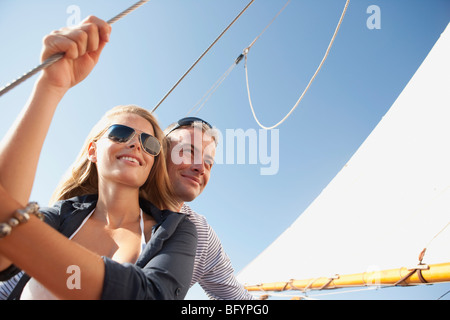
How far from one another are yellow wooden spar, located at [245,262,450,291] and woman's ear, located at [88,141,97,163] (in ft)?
6.38

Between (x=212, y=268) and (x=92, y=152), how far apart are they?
0.66 meters

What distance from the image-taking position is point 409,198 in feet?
9.29

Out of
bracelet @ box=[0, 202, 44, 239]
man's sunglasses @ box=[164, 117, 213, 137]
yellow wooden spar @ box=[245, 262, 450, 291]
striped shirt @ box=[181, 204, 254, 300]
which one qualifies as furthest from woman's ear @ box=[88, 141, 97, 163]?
yellow wooden spar @ box=[245, 262, 450, 291]

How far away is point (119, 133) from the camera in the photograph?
914 mm

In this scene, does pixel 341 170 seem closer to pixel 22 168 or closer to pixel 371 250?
pixel 371 250

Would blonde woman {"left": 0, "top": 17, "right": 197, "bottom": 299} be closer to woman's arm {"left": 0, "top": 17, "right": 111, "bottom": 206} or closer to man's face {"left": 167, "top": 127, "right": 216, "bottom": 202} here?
woman's arm {"left": 0, "top": 17, "right": 111, "bottom": 206}

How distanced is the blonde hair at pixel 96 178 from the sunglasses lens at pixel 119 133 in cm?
9

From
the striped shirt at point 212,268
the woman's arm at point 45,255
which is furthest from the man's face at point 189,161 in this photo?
the woman's arm at point 45,255

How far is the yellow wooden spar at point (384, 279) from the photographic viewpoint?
6.13ft

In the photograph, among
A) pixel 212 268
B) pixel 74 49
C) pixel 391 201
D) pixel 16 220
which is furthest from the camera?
pixel 391 201

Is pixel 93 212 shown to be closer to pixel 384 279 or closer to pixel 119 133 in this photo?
pixel 119 133

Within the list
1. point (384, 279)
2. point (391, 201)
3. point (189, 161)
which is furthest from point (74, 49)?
point (391, 201)
